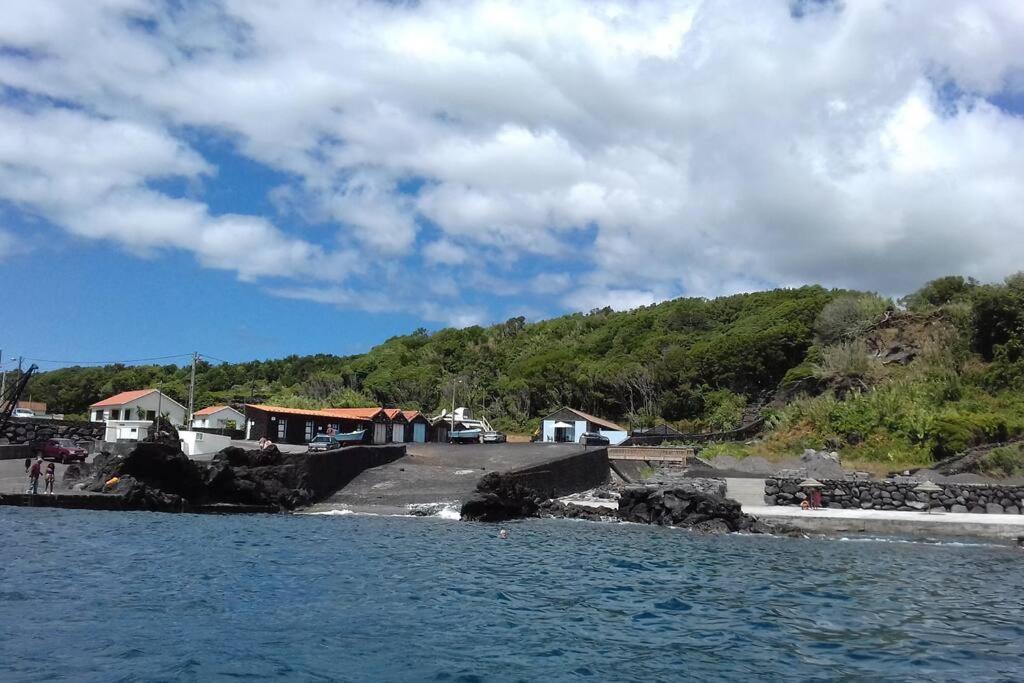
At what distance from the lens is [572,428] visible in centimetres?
6288

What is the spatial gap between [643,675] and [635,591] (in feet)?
19.8

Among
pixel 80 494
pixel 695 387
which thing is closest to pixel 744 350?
pixel 695 387

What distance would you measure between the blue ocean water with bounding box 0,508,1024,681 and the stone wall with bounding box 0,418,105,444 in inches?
1508

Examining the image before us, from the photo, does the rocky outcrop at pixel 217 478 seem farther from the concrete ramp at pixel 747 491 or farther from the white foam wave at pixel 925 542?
the white foam wave at pixel 925 542

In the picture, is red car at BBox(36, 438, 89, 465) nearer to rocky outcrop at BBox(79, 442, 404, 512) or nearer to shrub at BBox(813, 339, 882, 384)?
rocky outcrop at BBox(79, 442, 404, 512)

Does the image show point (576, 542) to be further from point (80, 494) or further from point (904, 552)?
point (80, 494)

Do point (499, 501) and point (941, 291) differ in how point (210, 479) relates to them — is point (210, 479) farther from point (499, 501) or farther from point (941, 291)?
point (941, 291)

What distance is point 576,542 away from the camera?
79.0ft

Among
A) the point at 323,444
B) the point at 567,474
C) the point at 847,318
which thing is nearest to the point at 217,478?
the point at 323,444

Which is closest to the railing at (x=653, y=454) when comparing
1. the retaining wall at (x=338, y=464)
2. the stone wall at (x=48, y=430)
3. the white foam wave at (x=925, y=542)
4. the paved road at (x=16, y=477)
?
the retaining wall at (x=338, y=464)

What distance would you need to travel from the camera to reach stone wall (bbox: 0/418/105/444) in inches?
2217

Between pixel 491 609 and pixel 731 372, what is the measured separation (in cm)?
6009

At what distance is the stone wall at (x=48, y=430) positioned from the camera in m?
56.3

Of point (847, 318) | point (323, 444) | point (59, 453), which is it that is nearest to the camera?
point (59, 453)
